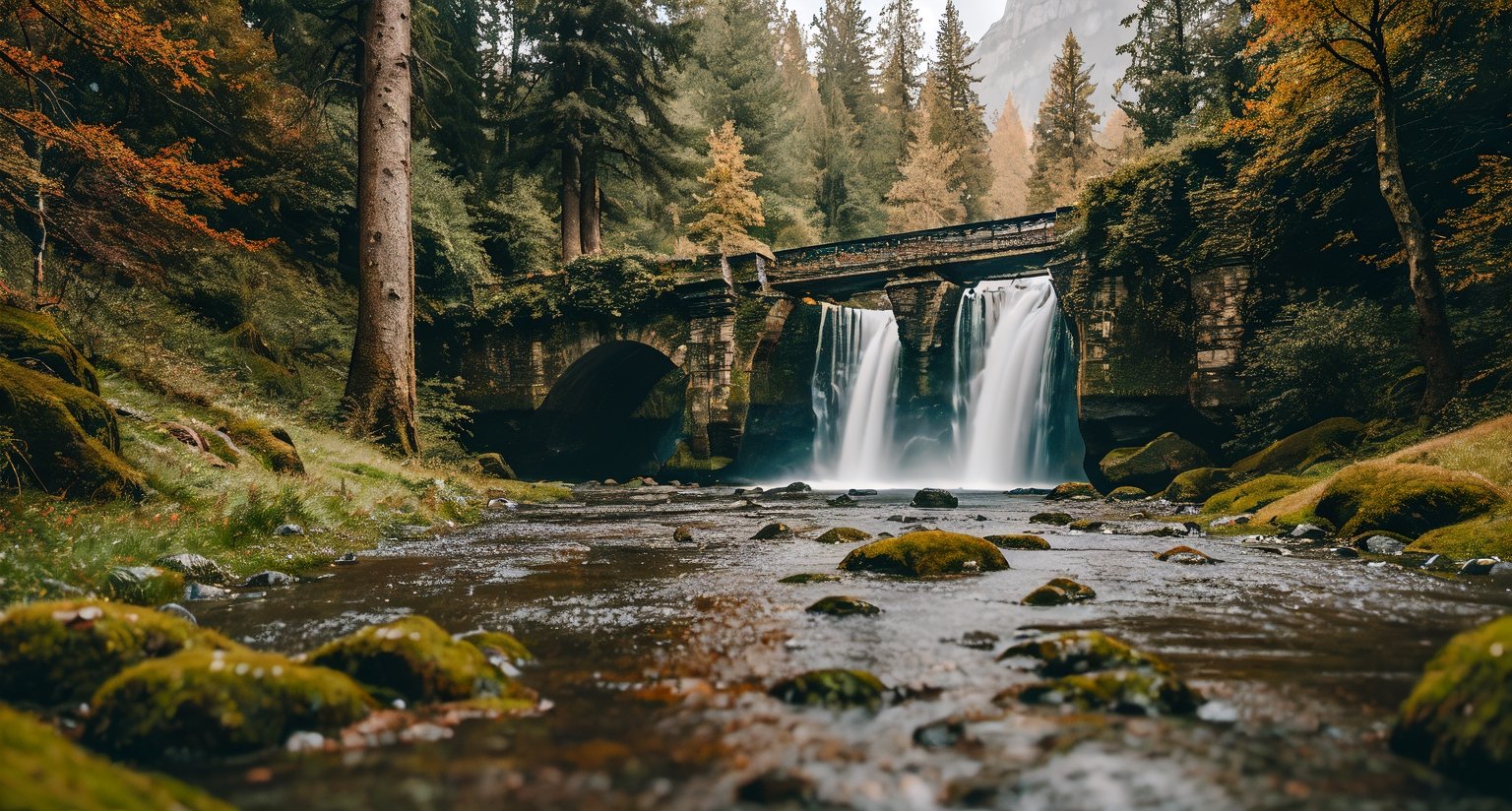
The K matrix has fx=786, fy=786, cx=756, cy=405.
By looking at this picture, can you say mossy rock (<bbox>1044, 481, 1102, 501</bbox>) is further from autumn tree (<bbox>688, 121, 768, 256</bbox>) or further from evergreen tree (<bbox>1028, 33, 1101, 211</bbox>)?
evergreen tree (<bbox>1028, 33, 1101, 211</bbox>)

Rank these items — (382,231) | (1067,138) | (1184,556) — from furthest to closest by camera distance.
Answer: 1. (1067,138)
2. (382,231)
3. (1184,556)

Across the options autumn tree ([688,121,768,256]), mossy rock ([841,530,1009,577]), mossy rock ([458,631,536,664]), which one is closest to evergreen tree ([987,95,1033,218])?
autumn tree ([688,121,768,256])

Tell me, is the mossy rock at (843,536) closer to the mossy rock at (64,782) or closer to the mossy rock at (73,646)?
the mossy rock at (73,646)

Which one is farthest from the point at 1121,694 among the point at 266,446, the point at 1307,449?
the point at 1307,449

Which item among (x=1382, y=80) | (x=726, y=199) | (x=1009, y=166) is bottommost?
(x=1382, y=80)

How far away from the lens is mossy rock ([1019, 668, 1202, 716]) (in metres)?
2.99

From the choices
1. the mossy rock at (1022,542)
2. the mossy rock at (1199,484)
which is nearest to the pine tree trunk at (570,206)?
the mossy rock at (1199,484)

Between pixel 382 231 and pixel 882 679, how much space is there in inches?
439

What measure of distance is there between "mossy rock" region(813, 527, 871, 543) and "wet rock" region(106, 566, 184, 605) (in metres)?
6.07

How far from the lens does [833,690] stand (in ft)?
10.3

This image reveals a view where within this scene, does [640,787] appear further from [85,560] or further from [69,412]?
[69,412]

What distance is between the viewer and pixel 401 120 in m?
12.0

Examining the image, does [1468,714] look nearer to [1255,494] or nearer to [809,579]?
[809,579]

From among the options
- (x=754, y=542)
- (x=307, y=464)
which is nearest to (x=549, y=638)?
(x=754, y=542)
